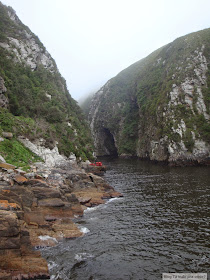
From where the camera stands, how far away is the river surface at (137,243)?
11633mm

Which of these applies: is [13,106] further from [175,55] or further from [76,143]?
[175,55]

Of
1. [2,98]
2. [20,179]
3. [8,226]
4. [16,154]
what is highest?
[2,98]

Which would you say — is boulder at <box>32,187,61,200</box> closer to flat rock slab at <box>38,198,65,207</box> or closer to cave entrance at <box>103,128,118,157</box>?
flat rock slab at <box>38,198,65,207</box>

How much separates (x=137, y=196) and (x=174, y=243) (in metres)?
13.8

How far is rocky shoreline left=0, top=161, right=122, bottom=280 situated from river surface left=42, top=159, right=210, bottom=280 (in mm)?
1072

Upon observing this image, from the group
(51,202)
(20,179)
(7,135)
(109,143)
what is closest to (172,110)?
(7,135)

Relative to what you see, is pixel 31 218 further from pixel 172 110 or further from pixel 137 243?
pixel 172 110

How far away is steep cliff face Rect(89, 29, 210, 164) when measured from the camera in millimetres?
64188

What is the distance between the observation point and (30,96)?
5053cm

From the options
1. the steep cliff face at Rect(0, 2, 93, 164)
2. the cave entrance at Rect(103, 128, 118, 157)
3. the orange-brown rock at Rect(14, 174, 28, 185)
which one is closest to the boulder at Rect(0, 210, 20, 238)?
the orange-brown rock at Rect(14, 174, 28, 185)

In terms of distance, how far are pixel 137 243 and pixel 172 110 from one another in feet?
206

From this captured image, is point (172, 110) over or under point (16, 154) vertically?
over

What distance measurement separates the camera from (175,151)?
6444 cm

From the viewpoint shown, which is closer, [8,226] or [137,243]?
[8,226]
